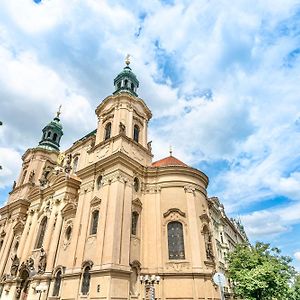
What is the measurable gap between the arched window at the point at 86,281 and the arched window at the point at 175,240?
6388 millimetres

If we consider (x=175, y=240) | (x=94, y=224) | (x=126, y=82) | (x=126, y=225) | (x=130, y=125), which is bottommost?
(x=175, y=240)

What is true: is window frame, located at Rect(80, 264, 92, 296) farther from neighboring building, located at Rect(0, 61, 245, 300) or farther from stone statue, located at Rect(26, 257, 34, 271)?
stone statue, located at Rect(26, 257, 34, 271)

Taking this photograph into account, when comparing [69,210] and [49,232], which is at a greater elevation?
[69,210]

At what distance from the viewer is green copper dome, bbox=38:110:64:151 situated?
125ft

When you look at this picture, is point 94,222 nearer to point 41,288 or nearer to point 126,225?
point 126,225

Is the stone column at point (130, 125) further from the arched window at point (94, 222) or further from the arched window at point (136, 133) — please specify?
the arched window at point (94, 222)

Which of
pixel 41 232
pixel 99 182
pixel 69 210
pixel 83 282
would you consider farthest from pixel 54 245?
pixel 99 182

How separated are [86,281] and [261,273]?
13.0 m

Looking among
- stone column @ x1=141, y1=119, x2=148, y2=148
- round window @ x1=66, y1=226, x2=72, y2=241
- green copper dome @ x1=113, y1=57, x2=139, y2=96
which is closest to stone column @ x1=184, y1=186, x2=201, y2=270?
stone column @ x1=141, y1=119, x2=148, y2=148

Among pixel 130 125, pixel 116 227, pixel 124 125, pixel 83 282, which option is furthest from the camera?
pixel 130 125

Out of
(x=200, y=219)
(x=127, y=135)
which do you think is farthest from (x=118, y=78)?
(x=200, y=219)

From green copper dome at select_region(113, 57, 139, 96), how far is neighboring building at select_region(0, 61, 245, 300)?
23cm

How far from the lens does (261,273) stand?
62.9 ft

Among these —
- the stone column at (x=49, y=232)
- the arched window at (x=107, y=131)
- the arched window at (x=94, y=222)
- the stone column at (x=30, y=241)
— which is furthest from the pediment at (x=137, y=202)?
the stone column at (x=30, y=241)
